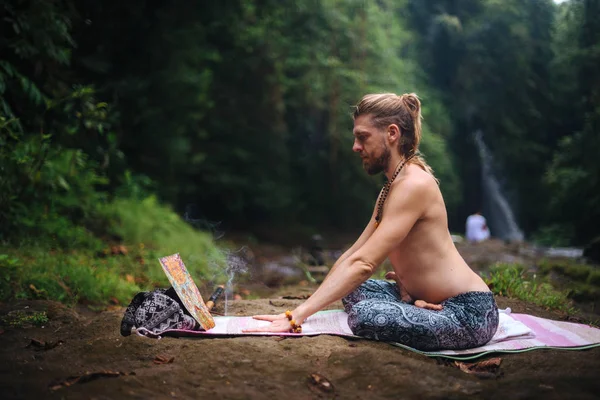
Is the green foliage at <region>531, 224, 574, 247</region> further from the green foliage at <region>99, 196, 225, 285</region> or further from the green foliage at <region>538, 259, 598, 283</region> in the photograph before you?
the green foliage at <region>99, 196, 225, 285</region>

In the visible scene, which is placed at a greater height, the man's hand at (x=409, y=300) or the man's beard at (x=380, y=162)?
the man's beard at (x=380, y=162)

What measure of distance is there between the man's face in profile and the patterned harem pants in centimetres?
82

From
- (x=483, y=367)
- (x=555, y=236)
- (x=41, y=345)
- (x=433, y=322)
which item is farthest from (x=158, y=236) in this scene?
(x=555, y=236)

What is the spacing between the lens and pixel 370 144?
3186 mm

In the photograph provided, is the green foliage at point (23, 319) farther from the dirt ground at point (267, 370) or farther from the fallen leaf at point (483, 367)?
the fallen leaf at point (483, 367)

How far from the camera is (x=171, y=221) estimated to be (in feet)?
28.9

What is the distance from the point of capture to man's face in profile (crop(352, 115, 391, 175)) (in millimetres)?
3168

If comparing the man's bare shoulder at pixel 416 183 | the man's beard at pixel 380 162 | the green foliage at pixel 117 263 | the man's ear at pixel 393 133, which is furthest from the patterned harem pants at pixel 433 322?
the green foliage at pixel 117 263

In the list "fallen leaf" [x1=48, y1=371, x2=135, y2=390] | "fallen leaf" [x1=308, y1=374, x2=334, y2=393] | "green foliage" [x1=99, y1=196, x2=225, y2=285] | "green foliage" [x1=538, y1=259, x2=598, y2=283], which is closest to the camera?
"fallen leaf" [x1=48, y1=371, x2=135, y2=390]

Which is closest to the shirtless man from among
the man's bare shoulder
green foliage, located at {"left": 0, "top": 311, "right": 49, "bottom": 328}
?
the man's bare shoulder

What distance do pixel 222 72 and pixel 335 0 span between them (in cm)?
467

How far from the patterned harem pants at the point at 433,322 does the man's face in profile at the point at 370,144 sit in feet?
2.70

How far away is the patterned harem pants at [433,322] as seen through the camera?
297 cm

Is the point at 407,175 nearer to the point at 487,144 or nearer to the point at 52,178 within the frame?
the point at 52,178
